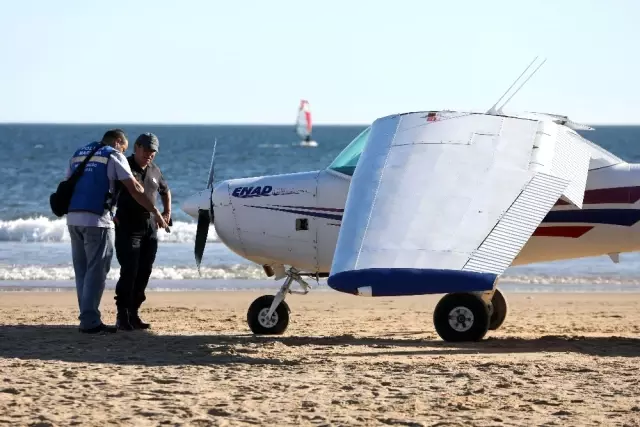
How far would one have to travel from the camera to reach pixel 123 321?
1045 cm

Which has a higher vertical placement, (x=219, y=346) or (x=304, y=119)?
(x=304, y=119)

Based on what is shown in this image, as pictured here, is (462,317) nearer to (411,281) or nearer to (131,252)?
(411,281)

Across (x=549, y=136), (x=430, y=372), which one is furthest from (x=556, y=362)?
(x=549, y=136)

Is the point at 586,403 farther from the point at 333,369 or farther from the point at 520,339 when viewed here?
the point at 520,339

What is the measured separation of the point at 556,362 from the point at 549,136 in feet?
7.22

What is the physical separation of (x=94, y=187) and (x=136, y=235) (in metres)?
0.73

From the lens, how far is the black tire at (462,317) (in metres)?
9.99

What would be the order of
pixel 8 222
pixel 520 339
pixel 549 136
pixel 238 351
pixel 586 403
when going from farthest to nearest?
pixel 8 222 → pixel 520 339 → pixel 549 136 → pixel 238 351 → pixel 586 403

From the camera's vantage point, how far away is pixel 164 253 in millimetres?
21547

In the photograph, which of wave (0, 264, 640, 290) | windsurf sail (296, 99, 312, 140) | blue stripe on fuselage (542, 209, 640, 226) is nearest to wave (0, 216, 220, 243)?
wave (0, 264, 640, 290)

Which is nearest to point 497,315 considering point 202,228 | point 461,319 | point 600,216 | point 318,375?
point 461,319

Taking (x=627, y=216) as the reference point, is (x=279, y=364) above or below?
below

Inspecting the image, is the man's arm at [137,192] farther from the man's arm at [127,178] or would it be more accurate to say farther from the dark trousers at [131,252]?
the dark trousers at [131,252]

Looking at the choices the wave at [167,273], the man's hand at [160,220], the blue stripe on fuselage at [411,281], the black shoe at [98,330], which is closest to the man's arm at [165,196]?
the man's hand at [160,220]
